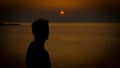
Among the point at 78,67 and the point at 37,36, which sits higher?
the point at 37,36

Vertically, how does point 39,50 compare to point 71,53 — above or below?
above

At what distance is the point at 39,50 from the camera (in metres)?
3.24

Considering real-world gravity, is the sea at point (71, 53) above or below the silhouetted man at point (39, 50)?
below

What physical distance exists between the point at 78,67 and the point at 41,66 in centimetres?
1963

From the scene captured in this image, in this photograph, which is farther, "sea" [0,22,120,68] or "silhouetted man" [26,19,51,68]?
"sea" [0,22,120,68]

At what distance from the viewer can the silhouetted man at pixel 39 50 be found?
127 inches

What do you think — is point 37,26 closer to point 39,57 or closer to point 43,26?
point 43,26

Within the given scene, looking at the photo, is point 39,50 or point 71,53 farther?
point 71,53

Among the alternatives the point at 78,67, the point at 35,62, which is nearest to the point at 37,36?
the point at 35,62

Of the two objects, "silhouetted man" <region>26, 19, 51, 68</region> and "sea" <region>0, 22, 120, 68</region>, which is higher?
"silhouetted man" <region>26, 19, 51, 68</region>

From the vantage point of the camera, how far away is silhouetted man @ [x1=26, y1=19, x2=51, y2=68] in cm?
324

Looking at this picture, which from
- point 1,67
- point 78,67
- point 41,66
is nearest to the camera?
point 41,66

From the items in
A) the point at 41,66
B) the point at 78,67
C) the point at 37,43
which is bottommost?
the point at 78,67

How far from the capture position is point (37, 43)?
10.8 feet
